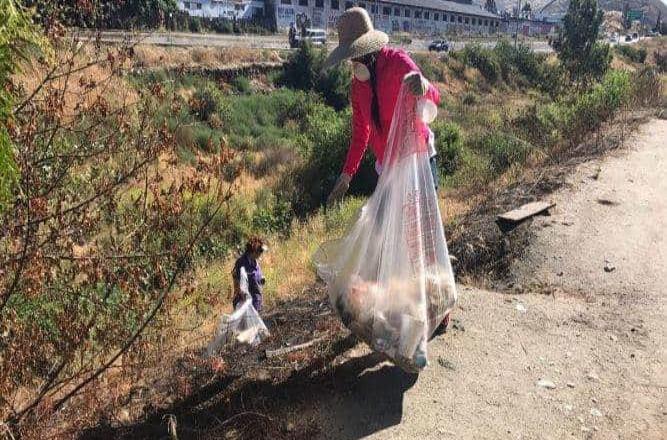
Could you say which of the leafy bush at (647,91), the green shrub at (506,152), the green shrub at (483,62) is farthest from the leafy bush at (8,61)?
the green shrub at (483,62)

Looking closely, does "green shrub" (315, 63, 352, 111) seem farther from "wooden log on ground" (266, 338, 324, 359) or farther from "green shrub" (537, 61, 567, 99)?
"wooden log on ground" (266, 338, 324, 359)

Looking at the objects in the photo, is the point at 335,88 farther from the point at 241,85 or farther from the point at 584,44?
the point at 584,44

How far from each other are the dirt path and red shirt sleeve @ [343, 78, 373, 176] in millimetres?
1350

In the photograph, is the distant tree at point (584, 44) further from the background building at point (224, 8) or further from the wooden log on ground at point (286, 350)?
the background building at point (224, 8)

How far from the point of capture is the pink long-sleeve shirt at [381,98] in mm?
3299

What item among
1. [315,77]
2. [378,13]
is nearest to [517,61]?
[315,77]

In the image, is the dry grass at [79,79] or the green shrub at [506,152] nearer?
the dry grass at [79,79]

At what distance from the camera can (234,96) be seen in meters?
22.0

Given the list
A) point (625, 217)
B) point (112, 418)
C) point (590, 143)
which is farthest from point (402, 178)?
point (590, 143)

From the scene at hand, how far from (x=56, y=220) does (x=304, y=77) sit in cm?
2311

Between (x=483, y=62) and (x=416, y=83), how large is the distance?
109 feet

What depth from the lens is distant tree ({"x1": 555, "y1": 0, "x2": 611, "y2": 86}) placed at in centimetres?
2222

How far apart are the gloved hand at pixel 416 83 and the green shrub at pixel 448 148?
10484 millimetres

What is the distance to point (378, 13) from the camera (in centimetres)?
5131
